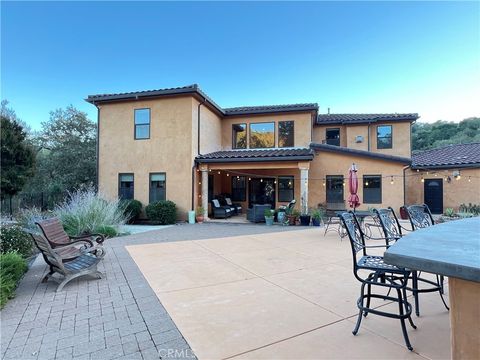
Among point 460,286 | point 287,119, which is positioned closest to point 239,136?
point 287,119

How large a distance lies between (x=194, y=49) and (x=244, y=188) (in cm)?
857

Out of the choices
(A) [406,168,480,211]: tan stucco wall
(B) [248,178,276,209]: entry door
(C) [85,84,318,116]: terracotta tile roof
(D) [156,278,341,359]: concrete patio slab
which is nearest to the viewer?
(D) [156,278,341,359]: concrete patio slab

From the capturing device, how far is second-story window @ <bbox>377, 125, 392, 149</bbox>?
16453mm

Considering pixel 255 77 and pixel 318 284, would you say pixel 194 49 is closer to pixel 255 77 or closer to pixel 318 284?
pixel 255 77

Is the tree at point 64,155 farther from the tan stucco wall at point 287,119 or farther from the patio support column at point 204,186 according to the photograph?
the tan stucco wall at point 287,119

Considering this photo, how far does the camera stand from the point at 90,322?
3125 millimetres

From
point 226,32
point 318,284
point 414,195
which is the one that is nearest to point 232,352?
point 318,284

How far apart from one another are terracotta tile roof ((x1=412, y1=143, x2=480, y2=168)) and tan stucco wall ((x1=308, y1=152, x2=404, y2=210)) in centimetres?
297

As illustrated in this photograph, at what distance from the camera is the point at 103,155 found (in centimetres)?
1409

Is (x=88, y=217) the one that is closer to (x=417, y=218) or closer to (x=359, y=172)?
(x=417, y=218)

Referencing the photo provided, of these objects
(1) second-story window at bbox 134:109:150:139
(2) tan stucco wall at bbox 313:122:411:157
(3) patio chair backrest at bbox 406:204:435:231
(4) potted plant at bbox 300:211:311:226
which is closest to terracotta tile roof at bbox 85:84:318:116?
(1) second-story window at bbox 134:109:150:139

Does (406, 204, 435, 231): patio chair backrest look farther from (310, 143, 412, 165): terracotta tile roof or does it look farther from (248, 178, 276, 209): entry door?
(248, 178, 276, 209): entry door

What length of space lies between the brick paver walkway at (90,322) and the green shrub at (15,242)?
5.67 ft

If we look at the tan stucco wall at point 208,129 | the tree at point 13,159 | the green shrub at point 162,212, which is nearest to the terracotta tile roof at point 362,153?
the tan stucco wall at point 208,129
